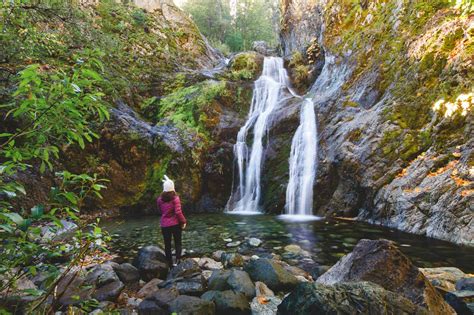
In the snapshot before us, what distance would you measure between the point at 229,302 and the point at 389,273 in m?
2.10

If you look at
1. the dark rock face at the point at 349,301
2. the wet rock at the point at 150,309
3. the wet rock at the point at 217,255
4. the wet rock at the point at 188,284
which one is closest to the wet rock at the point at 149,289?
the wet rock at the point at 188,284

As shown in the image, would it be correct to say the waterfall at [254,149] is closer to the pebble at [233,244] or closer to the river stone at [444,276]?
the pebble at [233,244]

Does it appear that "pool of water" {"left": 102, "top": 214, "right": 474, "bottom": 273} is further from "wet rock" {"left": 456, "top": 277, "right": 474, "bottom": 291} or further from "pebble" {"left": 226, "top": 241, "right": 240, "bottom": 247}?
"wet rock" {"left": 456, "top": 277, "right": 474, "bottom": 291}

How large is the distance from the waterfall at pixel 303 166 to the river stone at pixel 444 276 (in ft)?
24.2

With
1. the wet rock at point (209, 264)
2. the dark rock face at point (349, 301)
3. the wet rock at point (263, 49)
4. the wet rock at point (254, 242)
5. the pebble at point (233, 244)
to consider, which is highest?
the wet rock at point (263, 49)

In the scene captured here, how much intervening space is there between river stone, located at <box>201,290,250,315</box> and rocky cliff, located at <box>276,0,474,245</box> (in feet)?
18.5

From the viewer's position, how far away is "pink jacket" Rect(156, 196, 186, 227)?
234 inches

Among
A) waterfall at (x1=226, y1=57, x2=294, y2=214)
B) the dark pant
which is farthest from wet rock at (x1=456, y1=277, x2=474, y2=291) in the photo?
waterfall at (x1=226, y1=57, x2=294, y2=214)

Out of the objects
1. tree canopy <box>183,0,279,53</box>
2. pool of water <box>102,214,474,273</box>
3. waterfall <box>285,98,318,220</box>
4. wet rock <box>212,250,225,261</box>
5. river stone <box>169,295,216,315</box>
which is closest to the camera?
river stone <box>169,295,216,315</box>

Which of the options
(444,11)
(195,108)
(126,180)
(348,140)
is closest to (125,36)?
(195,108)

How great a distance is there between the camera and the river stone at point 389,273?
3.56m

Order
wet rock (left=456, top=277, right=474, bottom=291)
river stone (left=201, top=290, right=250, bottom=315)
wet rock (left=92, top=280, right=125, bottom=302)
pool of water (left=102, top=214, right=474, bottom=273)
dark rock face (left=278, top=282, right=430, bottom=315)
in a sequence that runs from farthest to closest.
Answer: pool of water (left=102, top=214, right=474, bottom=273)
wet rock (left=92, top=280, right=125, bottom=302)
wet rock (left=456, top=277, right=474, bottom=291)
river stone (left=201, top=290, right=250, bottom=315)
dark rock face (left=278, top=282, right=430, bottom=315)

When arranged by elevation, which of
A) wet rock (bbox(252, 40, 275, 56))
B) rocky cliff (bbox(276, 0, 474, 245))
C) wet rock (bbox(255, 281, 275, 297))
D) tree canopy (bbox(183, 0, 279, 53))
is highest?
tree canopy (bbox(183, 0, 279, 53))

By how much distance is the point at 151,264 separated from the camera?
5.48 metres
